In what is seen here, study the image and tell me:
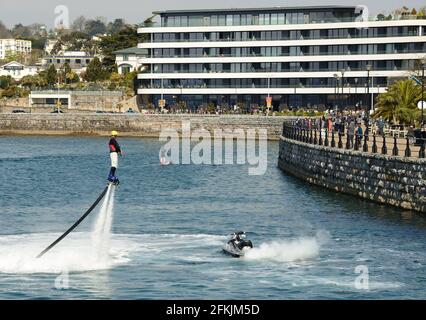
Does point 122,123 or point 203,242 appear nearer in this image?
point 203,242

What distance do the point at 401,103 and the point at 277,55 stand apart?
69498 mm

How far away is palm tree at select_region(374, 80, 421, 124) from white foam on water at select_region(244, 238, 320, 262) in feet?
132

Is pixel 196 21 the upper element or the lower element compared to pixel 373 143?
upper

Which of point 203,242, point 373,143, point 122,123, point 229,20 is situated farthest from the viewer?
point 229,20

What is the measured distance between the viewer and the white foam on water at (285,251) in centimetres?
4050

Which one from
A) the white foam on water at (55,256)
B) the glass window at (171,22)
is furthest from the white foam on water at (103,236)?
the glass window at (171,22)

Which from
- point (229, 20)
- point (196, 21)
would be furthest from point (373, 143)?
point (196, 21)

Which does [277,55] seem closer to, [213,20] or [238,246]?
[213,20]

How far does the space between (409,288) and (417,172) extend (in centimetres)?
1626

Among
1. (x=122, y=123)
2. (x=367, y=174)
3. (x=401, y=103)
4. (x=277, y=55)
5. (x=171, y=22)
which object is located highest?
(x=171, y=22)

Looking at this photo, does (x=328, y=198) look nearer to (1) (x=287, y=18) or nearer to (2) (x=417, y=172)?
(2) (x=417, y=172)

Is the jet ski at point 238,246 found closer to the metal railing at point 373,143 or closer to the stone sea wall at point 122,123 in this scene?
the metal railing at point 373,143

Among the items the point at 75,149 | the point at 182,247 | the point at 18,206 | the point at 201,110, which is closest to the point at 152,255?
the point at 182,247

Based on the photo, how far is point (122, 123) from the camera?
142 m
